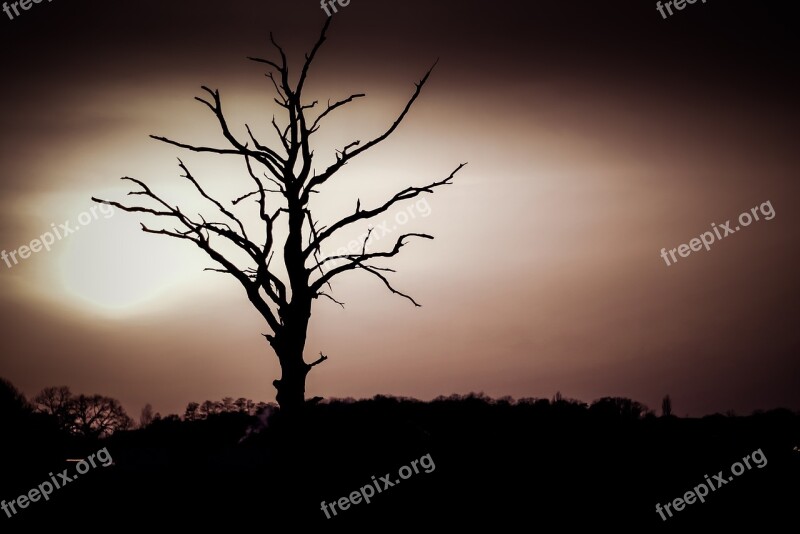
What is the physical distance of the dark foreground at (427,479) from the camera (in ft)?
52.8

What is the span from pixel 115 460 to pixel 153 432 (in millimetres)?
7754

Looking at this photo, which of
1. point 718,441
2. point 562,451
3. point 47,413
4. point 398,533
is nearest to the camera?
point 398,533

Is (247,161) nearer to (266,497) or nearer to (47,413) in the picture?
(266,497)

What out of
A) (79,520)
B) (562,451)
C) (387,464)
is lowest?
(562,451)

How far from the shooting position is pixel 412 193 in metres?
15.1

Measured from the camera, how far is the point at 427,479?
18.3 metres

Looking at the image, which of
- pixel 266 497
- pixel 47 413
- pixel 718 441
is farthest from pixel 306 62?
pixel 47 413

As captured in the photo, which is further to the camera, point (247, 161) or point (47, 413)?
point (47, 413)
